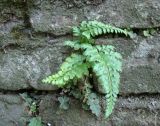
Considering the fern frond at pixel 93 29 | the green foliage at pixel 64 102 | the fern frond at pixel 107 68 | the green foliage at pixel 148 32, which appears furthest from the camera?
the green foliage at pixel 64 102

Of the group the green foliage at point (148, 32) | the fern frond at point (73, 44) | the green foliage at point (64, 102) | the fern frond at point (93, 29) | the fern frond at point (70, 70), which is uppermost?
the fern frond at point (93, 29)

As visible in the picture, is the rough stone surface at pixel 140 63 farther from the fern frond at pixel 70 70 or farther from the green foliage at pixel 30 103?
the green foliage at pixel 30 103

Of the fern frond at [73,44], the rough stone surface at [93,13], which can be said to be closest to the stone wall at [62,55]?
the rough stone surface at [93,13]

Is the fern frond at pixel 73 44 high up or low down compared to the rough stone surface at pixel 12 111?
up

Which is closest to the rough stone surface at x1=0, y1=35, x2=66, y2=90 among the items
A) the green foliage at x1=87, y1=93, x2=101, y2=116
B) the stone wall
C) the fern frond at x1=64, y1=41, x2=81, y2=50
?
the stone wall

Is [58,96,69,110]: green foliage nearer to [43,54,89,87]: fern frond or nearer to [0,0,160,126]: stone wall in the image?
[0,0,160,126]: stone wall

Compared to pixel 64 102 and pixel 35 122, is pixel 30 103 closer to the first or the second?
pixel 35 122
